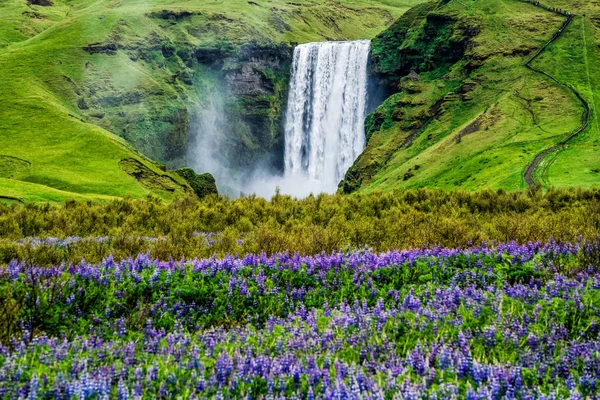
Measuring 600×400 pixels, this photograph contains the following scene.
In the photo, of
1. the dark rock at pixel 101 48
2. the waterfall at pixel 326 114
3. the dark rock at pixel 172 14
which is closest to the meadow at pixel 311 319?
the waterfall at pixel 326 114

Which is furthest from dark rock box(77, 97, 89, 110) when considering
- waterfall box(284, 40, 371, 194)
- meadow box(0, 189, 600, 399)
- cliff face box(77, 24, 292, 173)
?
meadow box(0, 189, 600, 399)

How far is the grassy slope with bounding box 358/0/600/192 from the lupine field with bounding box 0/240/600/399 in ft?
69.9

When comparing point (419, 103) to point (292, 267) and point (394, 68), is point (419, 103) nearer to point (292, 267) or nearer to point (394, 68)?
point (394, 68)

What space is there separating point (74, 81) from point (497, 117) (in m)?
51.6

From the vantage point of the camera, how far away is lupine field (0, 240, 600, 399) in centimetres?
426

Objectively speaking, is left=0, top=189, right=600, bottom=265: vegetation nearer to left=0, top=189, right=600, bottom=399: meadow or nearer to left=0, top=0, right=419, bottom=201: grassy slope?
left=0, top=189, right=600, bottom=399: meadow

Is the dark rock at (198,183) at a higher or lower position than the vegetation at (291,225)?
higher

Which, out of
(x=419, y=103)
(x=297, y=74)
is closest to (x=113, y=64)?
(x=297, y=74)

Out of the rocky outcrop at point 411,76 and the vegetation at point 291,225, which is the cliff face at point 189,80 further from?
the vegetation at point 291,225

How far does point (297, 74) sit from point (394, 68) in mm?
21511

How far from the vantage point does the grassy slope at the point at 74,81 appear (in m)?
44.6

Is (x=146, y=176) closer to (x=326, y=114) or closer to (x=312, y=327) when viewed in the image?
(x=326, y=114)

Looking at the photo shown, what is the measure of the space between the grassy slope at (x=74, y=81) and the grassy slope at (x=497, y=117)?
23.8 meters

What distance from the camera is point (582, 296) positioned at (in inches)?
246
